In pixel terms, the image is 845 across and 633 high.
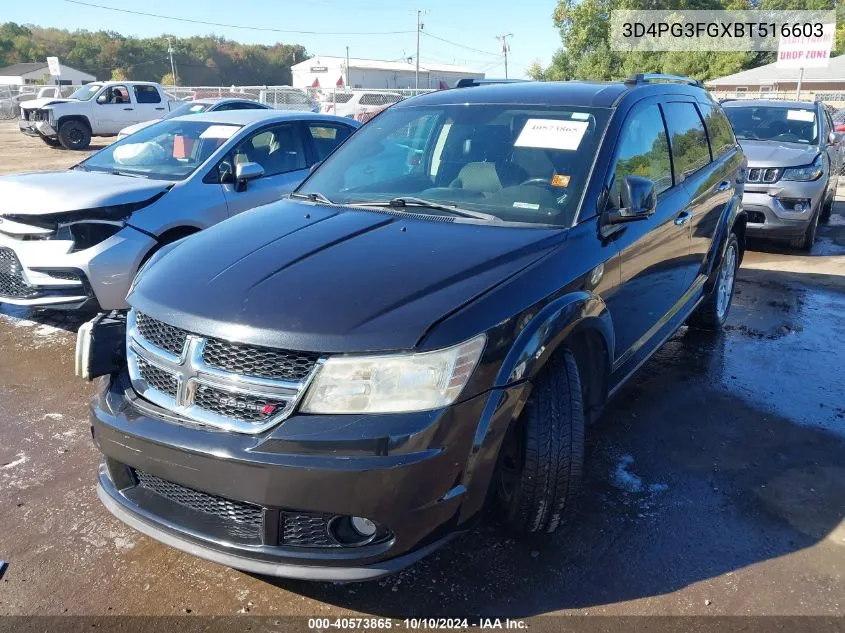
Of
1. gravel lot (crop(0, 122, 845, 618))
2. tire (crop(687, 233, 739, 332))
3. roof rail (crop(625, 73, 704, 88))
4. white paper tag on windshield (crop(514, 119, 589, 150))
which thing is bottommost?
gravel lot (crop(0, 122, 845, 618))

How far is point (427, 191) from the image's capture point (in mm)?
3293

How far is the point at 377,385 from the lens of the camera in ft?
6.88

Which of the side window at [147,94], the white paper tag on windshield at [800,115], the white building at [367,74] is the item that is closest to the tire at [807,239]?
the white paper tag on windshield at [800,115]

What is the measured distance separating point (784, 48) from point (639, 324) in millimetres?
20195

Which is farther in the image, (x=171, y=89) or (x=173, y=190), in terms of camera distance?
(x=171, y=89)

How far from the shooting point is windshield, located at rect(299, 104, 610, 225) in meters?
3.06

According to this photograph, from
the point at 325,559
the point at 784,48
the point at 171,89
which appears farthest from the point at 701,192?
the point at 171,89

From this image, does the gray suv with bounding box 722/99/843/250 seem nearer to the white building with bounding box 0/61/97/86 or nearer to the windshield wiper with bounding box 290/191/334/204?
the windshield wiper with bounding box 290/191/334/204

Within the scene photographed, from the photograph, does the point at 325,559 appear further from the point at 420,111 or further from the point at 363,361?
the point at 420,111

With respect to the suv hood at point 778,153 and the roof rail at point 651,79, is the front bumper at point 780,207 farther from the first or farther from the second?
the roof rail at point 651,79

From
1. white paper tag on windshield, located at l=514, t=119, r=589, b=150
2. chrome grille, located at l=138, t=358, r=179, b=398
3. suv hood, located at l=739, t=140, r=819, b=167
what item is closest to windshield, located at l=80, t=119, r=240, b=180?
white paper tag on windshield, located at l=514, t=119, r=589, b=150

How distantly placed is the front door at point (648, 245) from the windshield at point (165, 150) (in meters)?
3.63

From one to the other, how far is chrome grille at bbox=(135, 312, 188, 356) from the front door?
181cm

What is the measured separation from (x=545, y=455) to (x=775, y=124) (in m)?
8.67
